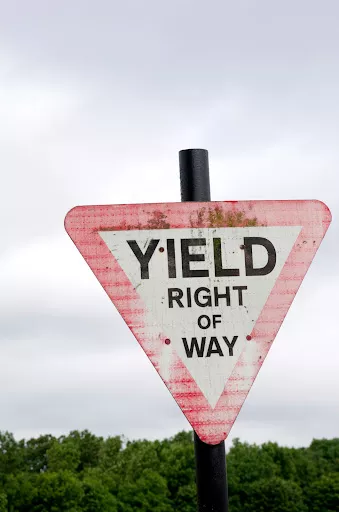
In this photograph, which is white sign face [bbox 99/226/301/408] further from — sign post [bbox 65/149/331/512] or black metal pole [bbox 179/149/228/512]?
black metal pole [bbox 179/149/228/512]

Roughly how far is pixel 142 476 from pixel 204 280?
7191 cm

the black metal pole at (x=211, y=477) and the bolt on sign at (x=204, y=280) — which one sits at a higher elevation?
the bolt on sign at (x=204, y=280)

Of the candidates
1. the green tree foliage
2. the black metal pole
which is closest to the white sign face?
the black metal pole

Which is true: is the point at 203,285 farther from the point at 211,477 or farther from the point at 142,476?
the point at 142,476

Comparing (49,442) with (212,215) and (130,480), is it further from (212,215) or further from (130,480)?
(212,215)

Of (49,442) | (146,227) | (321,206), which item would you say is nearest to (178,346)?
(146,227)

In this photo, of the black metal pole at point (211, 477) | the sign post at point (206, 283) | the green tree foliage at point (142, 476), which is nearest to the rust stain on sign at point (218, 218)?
the sign post at point (206, 283)

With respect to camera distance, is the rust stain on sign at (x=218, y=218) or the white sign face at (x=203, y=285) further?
the rust stain on sign at (x=218, y=218)

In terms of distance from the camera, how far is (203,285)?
15.6 feet

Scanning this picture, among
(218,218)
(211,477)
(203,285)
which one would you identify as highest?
(218,218)

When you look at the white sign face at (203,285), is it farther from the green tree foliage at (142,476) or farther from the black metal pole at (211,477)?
the green tree foliage at (142,476)

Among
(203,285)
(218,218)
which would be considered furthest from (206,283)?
(218,218)

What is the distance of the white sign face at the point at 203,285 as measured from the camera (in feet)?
15.3

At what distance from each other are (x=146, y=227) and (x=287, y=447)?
8033 centimetres
